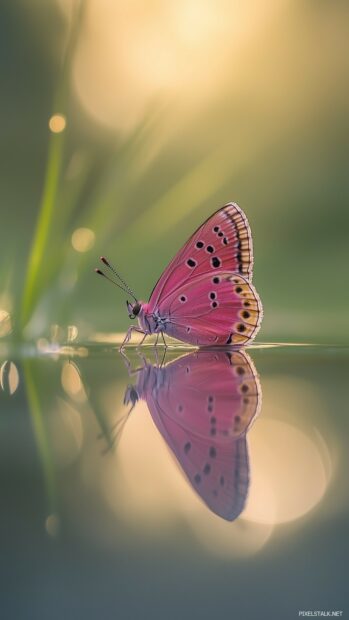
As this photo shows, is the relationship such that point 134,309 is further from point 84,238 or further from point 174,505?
point 174,505

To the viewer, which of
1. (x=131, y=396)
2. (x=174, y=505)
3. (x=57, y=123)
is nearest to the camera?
(x=174, y=505)

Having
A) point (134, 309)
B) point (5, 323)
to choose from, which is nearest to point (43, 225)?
point (5, 323)

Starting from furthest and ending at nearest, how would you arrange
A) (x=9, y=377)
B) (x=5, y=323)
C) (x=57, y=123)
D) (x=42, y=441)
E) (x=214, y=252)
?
(x=57, y=123) < (x=5, y=323) < (x=214, y=252) < (x=9, y=377) < (x=42, y=441)

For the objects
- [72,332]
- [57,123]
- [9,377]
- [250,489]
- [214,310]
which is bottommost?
[250,489]

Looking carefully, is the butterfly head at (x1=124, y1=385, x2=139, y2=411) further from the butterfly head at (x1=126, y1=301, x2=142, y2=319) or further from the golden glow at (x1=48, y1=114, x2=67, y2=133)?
the golden glow at (x1=48, y1=114, x2=67, y2=133)

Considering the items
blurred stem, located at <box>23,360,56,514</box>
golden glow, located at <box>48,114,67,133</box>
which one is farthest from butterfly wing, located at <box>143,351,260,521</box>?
golden glow, located at <box>48,114,67,133</box>

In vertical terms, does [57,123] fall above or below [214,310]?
above

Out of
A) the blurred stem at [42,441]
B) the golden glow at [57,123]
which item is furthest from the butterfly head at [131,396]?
the golden glow at [57,123]
